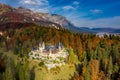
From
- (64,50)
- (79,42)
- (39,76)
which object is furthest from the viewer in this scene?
(79,42)

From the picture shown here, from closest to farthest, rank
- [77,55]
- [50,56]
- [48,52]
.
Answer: [50,56] < [48,52] < [77,55]

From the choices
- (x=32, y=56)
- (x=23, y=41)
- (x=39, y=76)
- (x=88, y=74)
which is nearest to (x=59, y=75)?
(x=39, y=76)

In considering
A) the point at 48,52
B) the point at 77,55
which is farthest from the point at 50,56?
the point at 77,55

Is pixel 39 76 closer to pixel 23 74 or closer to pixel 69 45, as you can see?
pixel 23 74

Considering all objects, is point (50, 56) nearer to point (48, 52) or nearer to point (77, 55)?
point (48, 52)

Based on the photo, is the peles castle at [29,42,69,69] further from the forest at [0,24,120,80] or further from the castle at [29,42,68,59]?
the forest at [0,24,120,80]

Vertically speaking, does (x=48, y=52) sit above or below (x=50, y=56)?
above
